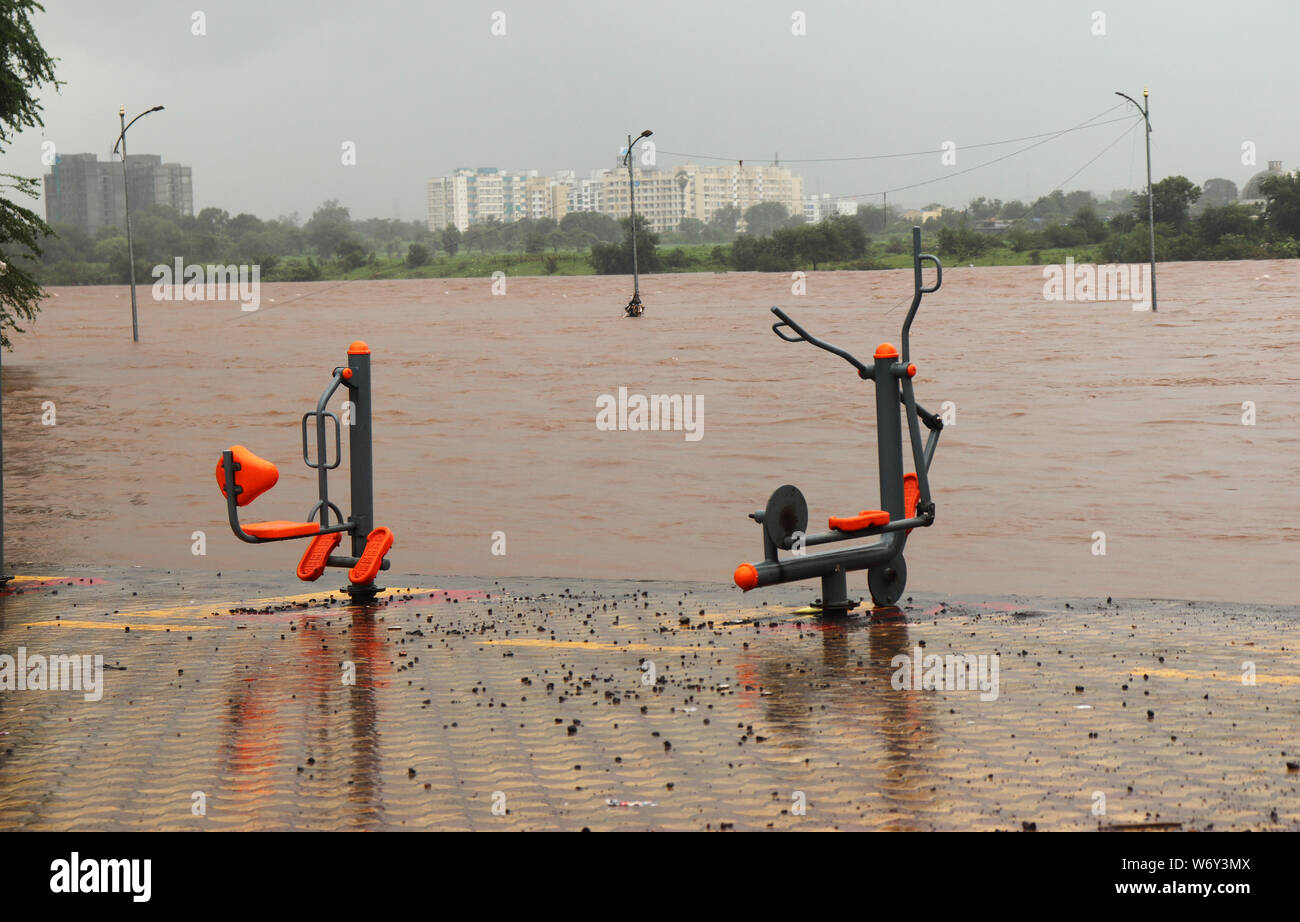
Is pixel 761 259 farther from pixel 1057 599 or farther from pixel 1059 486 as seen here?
pixel 1057 599

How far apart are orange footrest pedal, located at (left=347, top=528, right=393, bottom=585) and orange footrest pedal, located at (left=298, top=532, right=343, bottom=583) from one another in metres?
0.20

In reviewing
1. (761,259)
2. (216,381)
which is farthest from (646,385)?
(761,259)

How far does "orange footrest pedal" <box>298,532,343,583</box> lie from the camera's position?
32.2 ft

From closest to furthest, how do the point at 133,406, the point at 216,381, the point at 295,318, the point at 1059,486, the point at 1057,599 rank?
1. the point at 1057,599
2. the point at 1059,486
3. the point at 133,406
4. the point at 216,381
5. the point at 295,318

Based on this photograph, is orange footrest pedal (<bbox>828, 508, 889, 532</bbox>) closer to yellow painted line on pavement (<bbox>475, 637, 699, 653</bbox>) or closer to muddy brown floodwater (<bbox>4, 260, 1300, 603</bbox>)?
yellow painted line on pavement (<bbox>475, 637, 699, 653</bbox>)

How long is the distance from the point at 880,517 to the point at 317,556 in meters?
3.83

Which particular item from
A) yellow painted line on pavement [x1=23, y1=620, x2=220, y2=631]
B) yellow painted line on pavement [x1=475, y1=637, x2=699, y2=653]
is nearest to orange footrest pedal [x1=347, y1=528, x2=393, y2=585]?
yellow painted line on pavement [x1=23, y1=620, x2=220, y2=631]

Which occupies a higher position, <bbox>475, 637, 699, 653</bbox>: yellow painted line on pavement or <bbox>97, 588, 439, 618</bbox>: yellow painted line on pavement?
<bbox>97, 588, 439, 618</bbox>: yellow painted line on pavement

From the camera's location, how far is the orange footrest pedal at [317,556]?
9.81m

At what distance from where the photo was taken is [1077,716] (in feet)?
21.0

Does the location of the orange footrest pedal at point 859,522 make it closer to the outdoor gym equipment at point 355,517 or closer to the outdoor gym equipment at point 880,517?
the outdoor gym equipment at point 880,517

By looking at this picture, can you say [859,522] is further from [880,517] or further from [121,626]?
[121,626]
